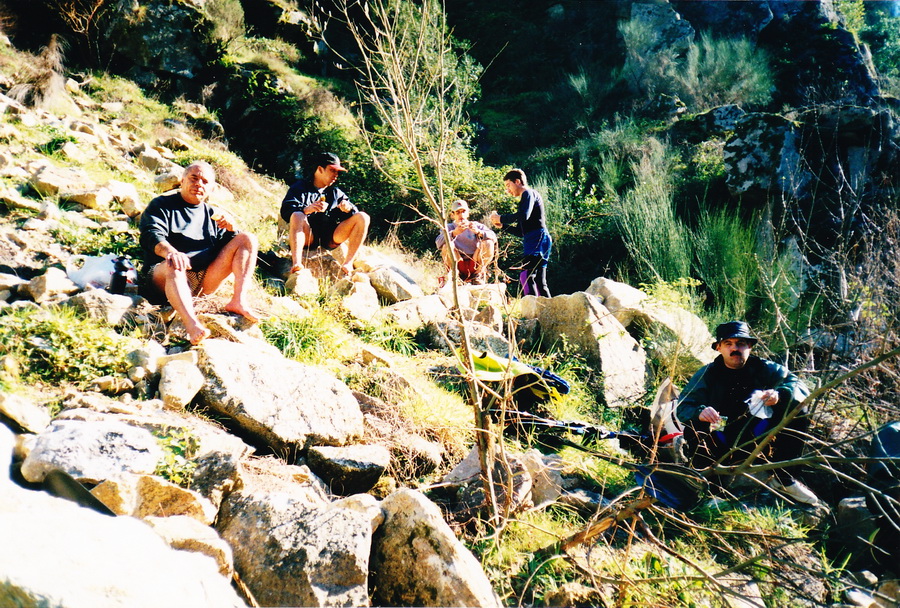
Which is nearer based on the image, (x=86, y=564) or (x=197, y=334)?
(x=86, y=564)

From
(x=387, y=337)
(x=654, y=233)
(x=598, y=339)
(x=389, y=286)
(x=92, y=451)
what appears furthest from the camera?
(x=654, y=233)

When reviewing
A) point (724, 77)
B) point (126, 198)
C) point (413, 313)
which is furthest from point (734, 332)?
point (724, 77)

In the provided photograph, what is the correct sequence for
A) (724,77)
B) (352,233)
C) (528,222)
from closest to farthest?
(352,233), (528,222), (724,77)

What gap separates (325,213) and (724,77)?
37.3 ft

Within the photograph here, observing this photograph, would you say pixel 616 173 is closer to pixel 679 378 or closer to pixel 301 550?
pixel 679 378

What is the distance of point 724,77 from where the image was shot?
43.3 ft

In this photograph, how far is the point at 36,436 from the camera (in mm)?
2299

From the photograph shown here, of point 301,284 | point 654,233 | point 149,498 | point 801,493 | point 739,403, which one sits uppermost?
point 149,498

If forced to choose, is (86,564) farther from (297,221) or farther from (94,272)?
(297,221)

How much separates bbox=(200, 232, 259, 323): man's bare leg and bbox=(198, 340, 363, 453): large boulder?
20.7 inches

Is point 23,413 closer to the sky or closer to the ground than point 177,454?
closer to the sky

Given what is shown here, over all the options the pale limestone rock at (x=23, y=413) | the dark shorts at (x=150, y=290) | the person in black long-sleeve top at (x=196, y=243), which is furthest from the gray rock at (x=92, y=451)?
the dark shorts at (x=150, y=290)

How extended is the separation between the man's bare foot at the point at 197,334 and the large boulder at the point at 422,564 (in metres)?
1.56

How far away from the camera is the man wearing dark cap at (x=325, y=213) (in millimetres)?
5207
